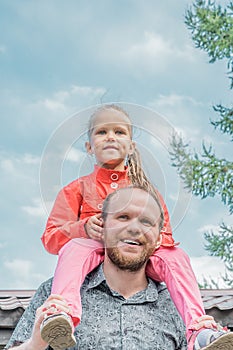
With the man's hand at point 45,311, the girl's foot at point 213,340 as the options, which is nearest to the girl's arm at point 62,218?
the man's hand at point 45,311

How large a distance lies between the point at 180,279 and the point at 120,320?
31 cm

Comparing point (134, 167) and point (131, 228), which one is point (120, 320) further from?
point (134, 167)

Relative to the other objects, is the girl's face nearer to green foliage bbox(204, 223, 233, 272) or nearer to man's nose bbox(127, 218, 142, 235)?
man's nose bbox(127, 218, 142, 235)

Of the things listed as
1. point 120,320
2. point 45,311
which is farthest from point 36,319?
point 120,320

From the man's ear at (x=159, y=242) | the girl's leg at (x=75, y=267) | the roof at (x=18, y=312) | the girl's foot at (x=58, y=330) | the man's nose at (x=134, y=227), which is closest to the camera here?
the girl's foot at (x=58, y=330)

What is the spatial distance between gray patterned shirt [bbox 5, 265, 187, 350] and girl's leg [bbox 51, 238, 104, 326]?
106 millimetres

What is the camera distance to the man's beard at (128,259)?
2.82 metres

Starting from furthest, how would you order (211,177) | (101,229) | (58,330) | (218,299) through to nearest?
(211,177) < (218,299) < (101,229) < (58,330)

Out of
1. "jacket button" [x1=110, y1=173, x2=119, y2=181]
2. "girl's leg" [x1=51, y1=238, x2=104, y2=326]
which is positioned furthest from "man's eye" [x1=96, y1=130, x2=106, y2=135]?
"girl's leg" [x1=51, y1=238, x2=104, y2=326]

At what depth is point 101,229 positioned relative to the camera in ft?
9.43

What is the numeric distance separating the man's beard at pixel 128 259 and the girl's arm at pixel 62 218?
27 centimetres

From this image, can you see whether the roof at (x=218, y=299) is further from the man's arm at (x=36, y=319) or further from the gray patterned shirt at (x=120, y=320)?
the man's arm at (x=36, y=319)

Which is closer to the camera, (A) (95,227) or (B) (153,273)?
(A) (95,227)

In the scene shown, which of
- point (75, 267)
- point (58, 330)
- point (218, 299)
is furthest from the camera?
point (218, 299)
